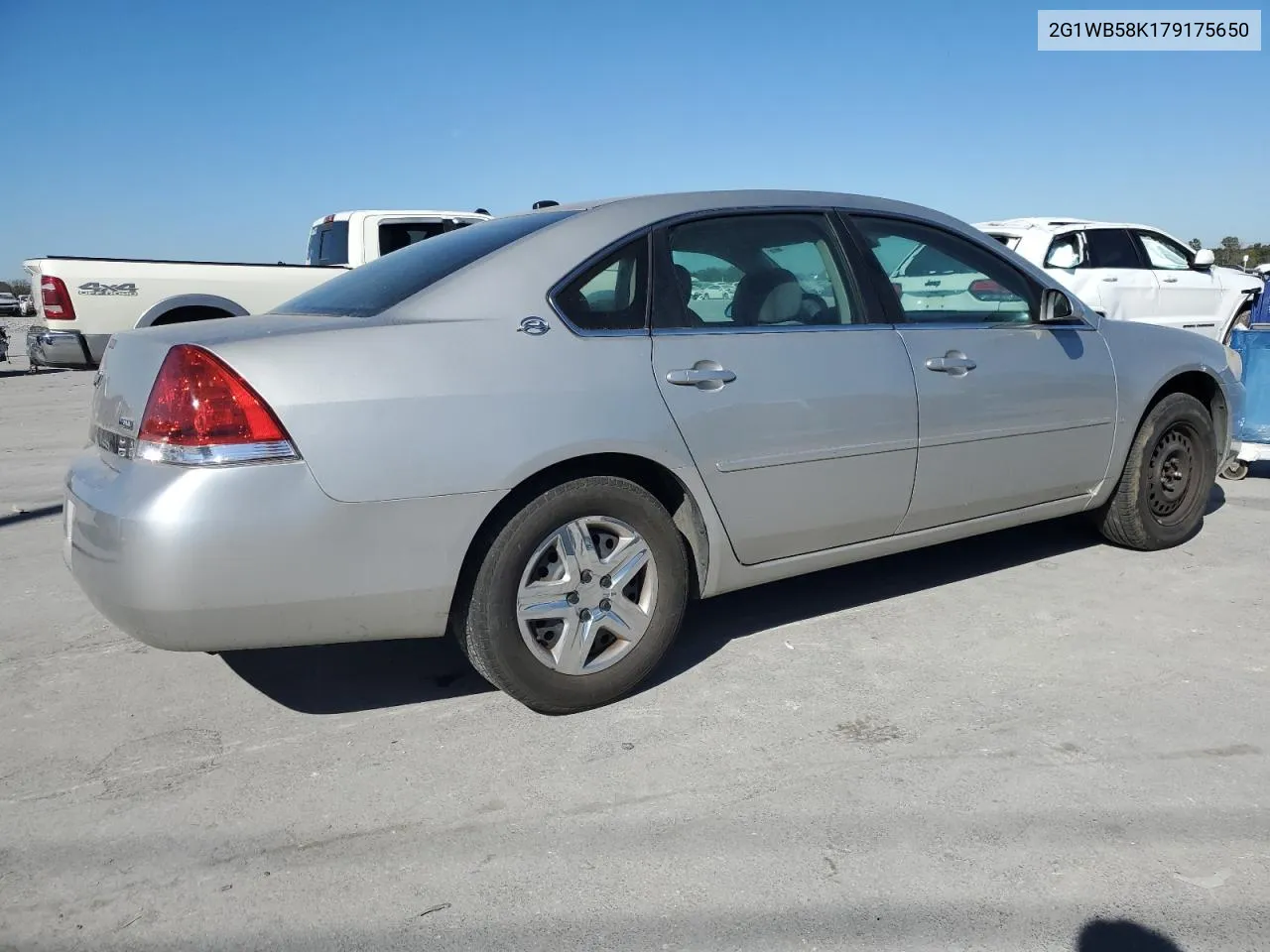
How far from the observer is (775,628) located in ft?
13.1

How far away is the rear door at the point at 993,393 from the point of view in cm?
388

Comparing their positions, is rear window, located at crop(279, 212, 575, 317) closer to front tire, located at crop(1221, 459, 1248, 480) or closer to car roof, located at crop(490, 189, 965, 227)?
car roof, located at crop(490, 189, 965, 227)

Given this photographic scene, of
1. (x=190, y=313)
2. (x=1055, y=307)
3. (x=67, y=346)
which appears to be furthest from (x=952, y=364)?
(x=67, y=346)

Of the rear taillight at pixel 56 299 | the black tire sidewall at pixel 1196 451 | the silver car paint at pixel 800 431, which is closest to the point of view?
the silver car paint at pixel 800 431

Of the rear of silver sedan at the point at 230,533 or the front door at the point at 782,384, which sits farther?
the front door at the point at 782,384

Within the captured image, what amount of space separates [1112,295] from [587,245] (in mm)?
9228

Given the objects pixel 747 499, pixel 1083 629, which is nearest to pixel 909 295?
pixel 747 499

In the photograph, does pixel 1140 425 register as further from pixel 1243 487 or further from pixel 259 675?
pixel 259 675

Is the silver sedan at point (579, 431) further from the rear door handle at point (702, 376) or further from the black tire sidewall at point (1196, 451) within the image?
the black tire sidewall at point (1196, 451)

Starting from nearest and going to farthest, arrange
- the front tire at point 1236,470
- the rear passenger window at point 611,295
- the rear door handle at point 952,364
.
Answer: the rear passenger window at point 611,295
the rear door handle at point 952,364
the front tire at point 1236,470

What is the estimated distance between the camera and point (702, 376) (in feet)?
10.9

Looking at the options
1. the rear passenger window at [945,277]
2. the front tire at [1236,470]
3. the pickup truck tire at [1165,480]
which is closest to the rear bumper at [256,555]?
the rear passenger window at [945,277]

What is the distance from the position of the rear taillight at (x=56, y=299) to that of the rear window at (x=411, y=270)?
669 cm

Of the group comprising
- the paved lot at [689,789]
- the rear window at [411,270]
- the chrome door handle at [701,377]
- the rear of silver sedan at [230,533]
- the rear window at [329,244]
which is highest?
the rear window at [329,244]
